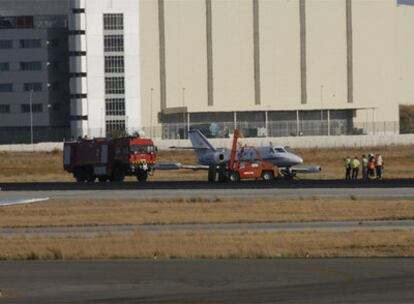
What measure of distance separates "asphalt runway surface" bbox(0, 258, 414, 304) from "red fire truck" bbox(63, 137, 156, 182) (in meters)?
43.4

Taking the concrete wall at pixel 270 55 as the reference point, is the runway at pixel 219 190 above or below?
below

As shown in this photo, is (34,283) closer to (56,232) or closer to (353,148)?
(56,232)

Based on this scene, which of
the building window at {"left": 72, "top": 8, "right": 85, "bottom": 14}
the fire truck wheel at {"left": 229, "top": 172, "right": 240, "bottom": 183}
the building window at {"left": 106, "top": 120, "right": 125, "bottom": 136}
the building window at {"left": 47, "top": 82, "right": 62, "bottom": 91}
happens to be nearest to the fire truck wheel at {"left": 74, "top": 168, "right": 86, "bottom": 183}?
the fire truck wheel at {"left": 229, "top": 172, "right": 240, "bottom": 183}

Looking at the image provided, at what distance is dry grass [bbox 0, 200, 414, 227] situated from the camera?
41.3 m

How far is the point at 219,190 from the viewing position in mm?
58062

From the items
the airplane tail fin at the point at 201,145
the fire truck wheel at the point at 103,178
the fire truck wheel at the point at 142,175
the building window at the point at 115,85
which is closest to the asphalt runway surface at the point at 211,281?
the fire truck wheel at the point at 142,175

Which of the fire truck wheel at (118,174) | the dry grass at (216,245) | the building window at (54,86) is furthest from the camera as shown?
the building window at (54,86)

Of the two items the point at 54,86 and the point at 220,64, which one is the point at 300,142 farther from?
the point at 54,86

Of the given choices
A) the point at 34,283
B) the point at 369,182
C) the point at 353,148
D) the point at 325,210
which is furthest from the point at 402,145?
the point at 34,283

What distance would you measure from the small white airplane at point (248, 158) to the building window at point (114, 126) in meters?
53.1

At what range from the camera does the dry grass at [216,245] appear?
97.7 ft

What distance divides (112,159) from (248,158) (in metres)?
9.22

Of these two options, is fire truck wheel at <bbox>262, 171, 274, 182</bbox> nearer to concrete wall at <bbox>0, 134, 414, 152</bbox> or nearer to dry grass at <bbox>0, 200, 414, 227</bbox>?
dry grass at <bbox>0, 200, 414, 227</bbox>

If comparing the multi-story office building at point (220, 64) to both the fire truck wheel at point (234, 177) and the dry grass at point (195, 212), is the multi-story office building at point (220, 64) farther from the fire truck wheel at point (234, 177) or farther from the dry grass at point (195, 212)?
the dry grass at point (195, 212)
